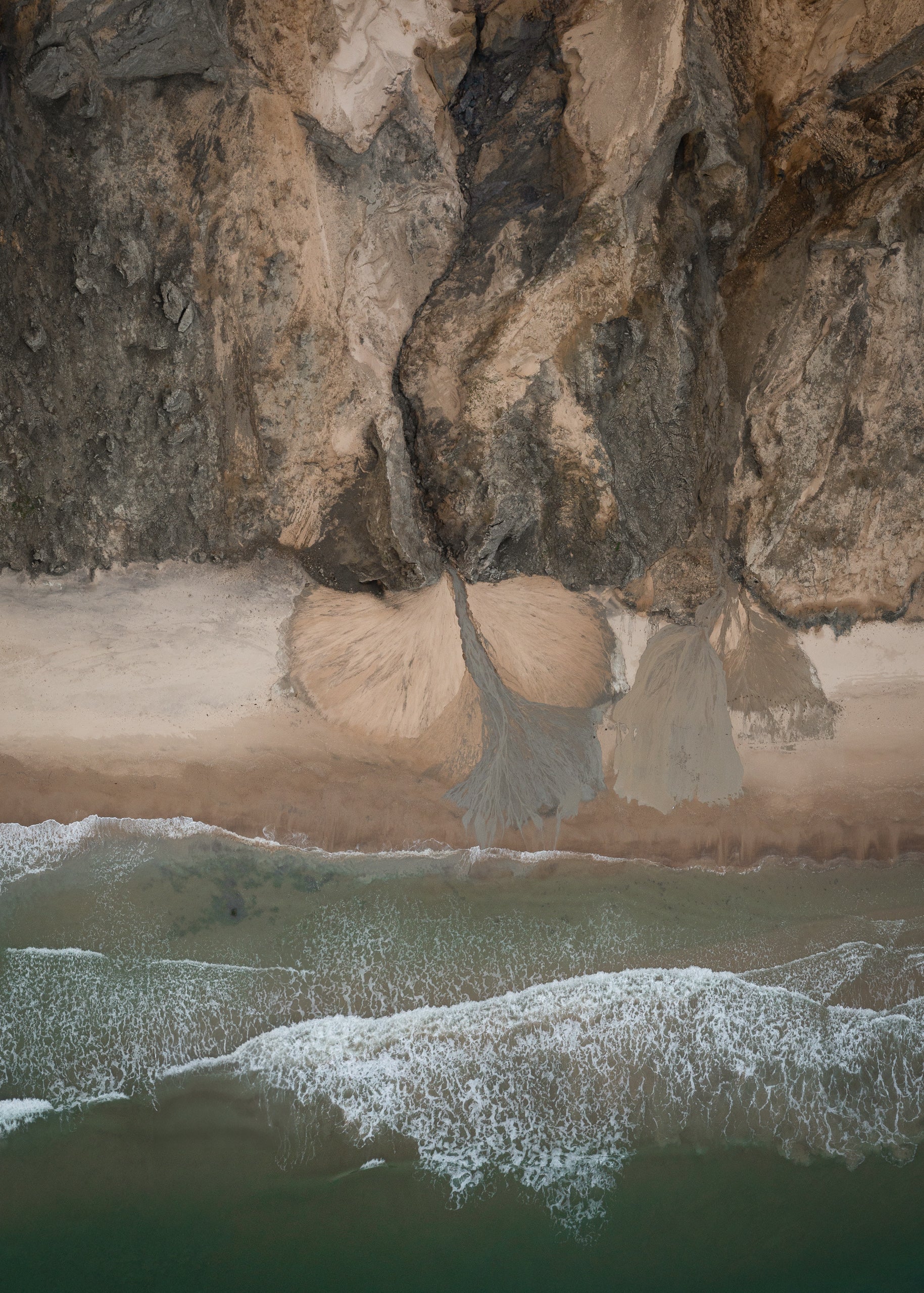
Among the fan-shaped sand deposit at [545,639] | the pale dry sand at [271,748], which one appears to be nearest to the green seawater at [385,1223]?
the pale dry sand at [271,748]

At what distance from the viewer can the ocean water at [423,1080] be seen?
280 cm

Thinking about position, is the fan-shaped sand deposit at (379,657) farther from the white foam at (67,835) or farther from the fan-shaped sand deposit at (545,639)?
the white foam at (67,835)

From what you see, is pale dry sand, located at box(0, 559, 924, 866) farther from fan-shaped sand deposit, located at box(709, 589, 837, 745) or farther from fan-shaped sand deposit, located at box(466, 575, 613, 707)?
fan-shaped sand deposit, located at box(466, 575, 613, 707)

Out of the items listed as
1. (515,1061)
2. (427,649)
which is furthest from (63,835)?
(515,1061)

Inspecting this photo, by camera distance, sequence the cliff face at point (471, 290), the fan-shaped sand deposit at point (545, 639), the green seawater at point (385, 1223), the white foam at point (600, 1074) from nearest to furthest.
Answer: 1. the cliff face at point (471, 290)
2. the green seawater at point (385, 1223)
3. the white foam at point (600, 1074)
4. the fan-shaped sand deposit at point (545, 639)

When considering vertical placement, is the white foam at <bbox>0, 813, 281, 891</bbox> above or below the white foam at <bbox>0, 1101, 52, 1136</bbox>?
above

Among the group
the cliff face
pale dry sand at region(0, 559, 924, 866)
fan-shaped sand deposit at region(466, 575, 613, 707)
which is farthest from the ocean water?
the cliff face

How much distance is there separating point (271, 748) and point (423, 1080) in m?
1.28

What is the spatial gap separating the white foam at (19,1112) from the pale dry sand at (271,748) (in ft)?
3.10

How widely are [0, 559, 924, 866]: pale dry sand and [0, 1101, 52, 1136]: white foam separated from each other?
0.94m

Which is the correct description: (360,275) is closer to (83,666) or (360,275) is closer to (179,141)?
(179,141)

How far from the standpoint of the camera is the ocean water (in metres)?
2.80

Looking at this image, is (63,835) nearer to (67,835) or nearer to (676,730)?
(67,835)

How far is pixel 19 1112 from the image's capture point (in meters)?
2.80
